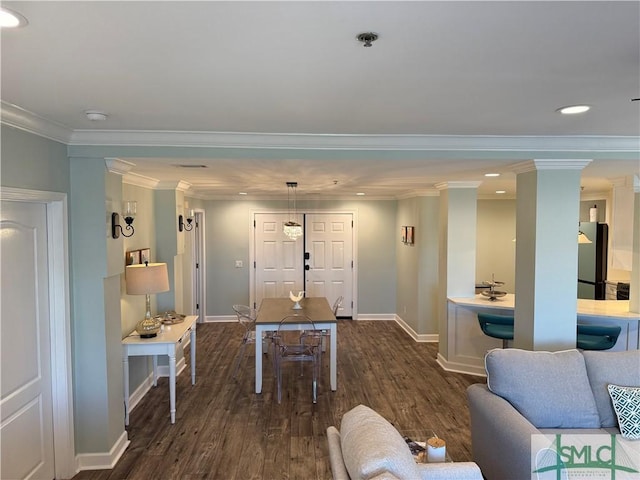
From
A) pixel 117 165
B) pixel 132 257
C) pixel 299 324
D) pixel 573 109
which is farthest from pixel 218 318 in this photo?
pixel 573 109

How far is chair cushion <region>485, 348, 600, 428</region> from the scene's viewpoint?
2482mm

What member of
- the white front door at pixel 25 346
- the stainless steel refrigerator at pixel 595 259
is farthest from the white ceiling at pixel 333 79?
the stainless steel refrigerator at pixel 595 259

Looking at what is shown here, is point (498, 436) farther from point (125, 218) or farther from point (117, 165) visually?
point (117, 165)

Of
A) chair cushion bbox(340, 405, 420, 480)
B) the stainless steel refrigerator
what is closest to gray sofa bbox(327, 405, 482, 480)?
chair cushion bbox(340, 405, 420, 480)

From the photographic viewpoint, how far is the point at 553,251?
3070 mm

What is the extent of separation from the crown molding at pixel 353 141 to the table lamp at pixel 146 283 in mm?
1205

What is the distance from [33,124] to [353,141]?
2051 mm

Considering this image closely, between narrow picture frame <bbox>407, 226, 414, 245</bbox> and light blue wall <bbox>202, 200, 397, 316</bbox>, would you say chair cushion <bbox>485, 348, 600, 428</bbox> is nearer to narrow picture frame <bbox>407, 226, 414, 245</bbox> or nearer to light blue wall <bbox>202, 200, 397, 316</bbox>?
narrow picture frame <bbox>407, 226, 414, 245</bbox>

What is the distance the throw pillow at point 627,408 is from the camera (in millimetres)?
2375

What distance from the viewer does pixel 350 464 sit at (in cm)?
163

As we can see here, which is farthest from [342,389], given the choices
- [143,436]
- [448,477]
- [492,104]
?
[492,104]

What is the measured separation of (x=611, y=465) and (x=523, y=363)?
0.66 meters

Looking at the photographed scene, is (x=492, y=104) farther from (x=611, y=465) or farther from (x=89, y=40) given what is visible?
(x=611, y=465)

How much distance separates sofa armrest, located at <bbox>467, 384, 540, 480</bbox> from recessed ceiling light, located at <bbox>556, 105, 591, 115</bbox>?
181 centimetres
